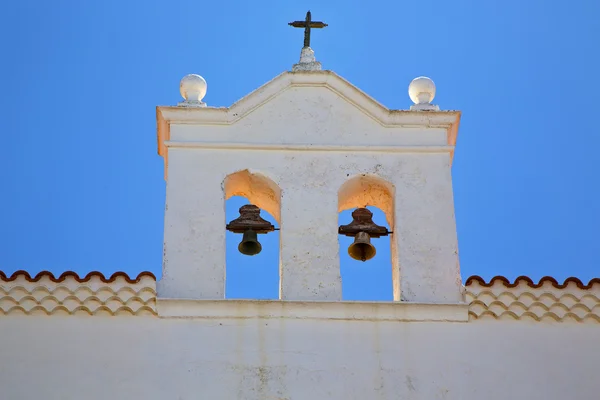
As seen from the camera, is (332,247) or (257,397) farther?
(332,247)

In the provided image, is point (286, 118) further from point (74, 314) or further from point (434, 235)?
point (74, 314)

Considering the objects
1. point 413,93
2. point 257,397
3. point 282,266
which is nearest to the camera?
point 257,397

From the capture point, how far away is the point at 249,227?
15539 millimetres

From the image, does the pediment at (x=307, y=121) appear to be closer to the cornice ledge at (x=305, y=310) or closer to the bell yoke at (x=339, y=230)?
the bell yoke at (x=339, y=230)

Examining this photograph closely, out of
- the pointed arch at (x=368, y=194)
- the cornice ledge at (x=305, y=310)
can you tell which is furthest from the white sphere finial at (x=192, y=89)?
the cornice ledge at (x=305, y=310)

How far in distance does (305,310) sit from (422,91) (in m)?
2.97

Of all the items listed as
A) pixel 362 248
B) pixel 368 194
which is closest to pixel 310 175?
pixel 368 194

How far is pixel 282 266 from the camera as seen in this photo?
15.1 metres

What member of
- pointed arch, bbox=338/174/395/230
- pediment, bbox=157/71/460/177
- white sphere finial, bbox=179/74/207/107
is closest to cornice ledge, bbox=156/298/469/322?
pointed arch, bbox=338/174/395/230

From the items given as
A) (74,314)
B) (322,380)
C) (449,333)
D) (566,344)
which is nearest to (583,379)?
(566,344)

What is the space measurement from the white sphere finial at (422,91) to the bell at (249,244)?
2.21m

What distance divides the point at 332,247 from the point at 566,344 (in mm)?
2378

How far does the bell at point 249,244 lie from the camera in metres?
15.6

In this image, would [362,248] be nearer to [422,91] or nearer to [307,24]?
[422,91]
